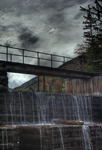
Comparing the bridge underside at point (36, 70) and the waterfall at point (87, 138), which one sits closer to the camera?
the waterfall at point (87, 138)

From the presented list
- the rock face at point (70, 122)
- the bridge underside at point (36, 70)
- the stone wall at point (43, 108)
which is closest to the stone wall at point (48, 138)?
the rock face at point (70, 122)

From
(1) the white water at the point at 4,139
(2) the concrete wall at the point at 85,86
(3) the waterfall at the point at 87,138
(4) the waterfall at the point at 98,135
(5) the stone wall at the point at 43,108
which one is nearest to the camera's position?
(1) the white water at the point at 4,139

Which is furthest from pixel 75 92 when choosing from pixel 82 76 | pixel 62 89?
pixel 62 89

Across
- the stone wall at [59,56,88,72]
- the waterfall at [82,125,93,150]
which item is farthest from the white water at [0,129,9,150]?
the stone wall at [59,56,88,72]

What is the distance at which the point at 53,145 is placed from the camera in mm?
12438

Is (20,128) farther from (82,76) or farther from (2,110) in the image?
(82,76)

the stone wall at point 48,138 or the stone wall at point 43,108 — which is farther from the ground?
the stone wall at point 43,108

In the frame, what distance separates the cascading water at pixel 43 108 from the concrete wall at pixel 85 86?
387 cm

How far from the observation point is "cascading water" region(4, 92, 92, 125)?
16.4 m

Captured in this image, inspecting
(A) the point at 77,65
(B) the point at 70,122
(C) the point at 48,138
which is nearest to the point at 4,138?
(C) the point at 48,138

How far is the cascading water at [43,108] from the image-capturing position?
53.9 feet

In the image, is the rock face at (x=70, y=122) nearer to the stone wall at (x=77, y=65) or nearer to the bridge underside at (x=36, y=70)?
the bridge underside at (x=36, y=70)

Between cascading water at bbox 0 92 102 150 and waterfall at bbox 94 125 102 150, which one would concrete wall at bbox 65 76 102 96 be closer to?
cascading water at bbox 0 92 102 150

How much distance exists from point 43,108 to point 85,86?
923 centimetres
